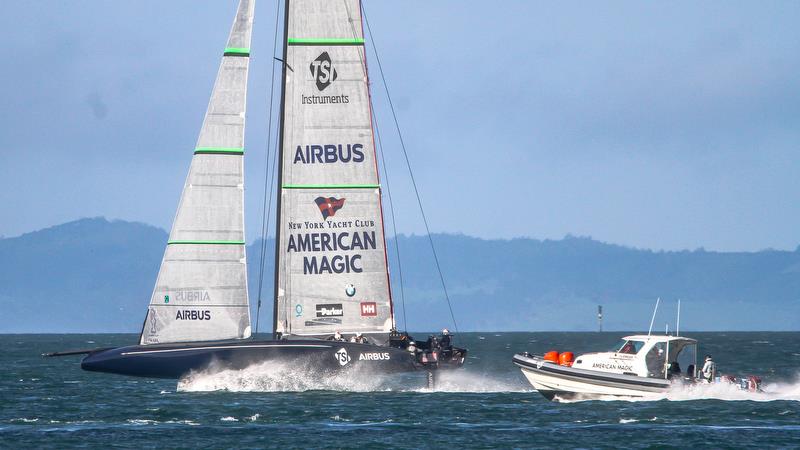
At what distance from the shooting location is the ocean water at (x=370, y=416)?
3184 cm

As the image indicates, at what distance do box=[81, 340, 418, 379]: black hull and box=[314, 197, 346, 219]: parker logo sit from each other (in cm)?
473

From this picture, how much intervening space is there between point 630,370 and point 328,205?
11.5 metres

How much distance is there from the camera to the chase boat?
38.6m

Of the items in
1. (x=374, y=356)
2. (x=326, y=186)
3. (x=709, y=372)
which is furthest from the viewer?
(x=326, y=186)

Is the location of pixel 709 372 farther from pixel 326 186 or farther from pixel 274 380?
pixel 326 186

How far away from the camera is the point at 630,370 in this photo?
38.8 metres

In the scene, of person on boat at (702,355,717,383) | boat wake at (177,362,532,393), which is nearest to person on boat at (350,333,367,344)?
boat wake at (177,362,532,393)

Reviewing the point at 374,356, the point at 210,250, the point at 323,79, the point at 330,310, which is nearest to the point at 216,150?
the point at 210,250

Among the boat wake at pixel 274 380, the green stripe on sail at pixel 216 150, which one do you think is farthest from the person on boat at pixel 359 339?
the green stripe on sail at pixel 216 150

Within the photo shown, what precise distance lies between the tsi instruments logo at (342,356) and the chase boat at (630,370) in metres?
6.08

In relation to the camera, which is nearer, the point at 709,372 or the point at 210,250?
the point at 709,372

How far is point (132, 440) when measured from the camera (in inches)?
1253

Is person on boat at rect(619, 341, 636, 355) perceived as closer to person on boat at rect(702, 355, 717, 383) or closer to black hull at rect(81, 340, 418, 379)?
person on boat at rect(702, 355, 717, 383)

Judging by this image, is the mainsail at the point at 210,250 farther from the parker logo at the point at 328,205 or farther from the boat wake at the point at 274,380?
the parker logo at the point at 328,205
